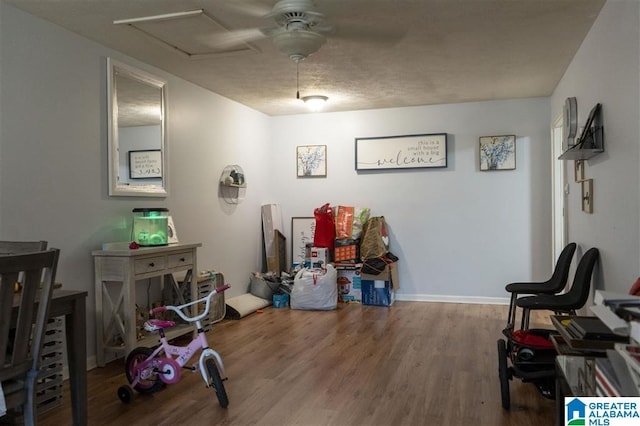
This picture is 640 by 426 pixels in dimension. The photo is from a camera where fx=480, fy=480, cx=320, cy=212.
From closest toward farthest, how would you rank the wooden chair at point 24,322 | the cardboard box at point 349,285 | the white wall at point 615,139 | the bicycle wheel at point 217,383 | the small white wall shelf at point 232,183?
1. the wooden chair at point 24,322
2. the white wall at point 615,139
3. the bicycle wheel at point 217,383
4. the small white wall shelf at point 232,183
5. the cardboard box at point 349,285

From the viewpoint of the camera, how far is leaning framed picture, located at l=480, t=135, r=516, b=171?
5.38 meters

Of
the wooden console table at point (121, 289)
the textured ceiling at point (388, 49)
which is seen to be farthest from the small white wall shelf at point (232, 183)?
the wooden console table at point (121, 289)

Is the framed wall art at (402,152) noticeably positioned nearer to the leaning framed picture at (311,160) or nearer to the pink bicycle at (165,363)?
the leaning framed picture at (311,160)

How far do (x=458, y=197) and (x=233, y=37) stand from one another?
3328 mm

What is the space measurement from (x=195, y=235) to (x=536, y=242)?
367 centimetres

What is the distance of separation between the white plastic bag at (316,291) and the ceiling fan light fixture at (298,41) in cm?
276

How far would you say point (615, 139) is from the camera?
268 cm

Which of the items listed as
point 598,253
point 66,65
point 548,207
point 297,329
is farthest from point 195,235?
point 548,207

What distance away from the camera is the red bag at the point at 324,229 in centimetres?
576

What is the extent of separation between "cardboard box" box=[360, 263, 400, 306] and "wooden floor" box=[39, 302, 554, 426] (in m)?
0.77

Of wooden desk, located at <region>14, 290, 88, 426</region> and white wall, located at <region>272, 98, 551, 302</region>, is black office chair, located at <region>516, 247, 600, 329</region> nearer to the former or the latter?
white wall, located at <region>272, 98, 551, 302</region>

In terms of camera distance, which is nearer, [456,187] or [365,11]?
[365,11]

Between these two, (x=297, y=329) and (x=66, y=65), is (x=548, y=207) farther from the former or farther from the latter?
(x=66, y=65)

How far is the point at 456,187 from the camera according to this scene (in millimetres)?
5594
